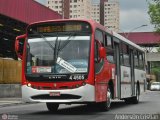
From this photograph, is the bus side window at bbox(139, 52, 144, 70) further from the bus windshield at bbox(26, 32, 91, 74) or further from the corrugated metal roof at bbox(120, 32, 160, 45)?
the corrugated metal roof at bbox(120, 32, 160, 45)

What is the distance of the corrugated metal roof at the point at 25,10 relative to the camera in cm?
3641

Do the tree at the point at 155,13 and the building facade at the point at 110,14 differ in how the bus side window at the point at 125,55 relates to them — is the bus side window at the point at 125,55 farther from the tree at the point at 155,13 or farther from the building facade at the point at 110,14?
the building facade at the point at 110,14

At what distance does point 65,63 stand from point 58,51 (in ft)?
1.71

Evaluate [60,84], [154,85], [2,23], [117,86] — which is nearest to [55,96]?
[60,84]

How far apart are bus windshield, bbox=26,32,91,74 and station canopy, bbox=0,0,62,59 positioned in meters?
18.5

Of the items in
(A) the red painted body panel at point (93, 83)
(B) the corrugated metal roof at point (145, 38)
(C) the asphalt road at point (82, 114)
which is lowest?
(C) the asphalt road at point (82, 114)

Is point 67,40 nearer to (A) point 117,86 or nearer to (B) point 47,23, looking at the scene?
(B) point 47,23

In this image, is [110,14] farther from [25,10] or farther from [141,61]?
[141,61]

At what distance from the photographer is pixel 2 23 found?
124 feet

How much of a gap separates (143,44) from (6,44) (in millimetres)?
55966

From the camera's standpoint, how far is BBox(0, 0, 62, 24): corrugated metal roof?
36.4 meters

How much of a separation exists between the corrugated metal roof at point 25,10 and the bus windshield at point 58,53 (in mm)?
18474

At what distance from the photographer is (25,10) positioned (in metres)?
40.3

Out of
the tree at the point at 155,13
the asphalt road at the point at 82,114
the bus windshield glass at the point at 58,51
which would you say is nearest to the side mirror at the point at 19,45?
the bus windshield glass at the point at 58,51
